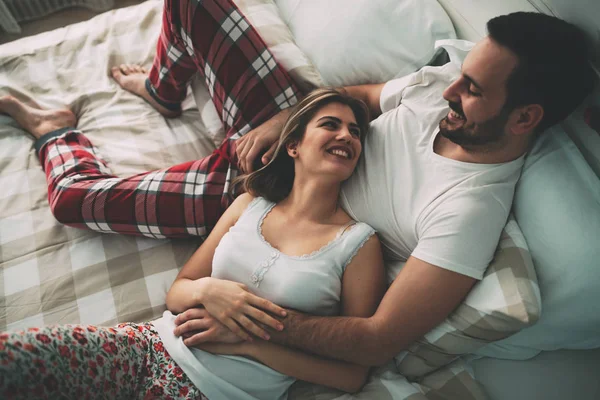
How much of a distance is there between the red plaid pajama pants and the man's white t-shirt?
0.34 metres

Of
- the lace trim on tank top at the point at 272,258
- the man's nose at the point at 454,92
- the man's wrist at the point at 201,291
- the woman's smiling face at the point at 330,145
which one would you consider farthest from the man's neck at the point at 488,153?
the man's wrist at the point at 201,291

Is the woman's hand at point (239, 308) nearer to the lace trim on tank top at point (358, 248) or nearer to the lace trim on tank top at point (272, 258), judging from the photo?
the lace trim on tank top at point (272, 258)

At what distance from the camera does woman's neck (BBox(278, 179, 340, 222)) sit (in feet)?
3.58

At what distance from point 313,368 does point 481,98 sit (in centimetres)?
72

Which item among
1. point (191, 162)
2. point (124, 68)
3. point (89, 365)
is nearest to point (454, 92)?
point (191, 162)

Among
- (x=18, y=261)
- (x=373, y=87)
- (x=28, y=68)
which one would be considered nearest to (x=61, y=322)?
(x=18, y=261)

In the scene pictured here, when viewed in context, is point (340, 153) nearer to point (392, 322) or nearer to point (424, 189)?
point (424, 189)

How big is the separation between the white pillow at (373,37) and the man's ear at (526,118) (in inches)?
16.5

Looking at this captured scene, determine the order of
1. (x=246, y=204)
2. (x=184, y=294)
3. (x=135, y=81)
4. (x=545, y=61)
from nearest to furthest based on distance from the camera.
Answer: (x=545, y=61) < (x=184, y=294) < (x=246, y=204) < (x=135, y=81)

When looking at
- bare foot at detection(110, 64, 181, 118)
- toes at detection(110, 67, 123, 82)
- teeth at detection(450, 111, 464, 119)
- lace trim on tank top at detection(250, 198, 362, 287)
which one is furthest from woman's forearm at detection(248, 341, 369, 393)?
toes at detection(110, 67, 123, 82)

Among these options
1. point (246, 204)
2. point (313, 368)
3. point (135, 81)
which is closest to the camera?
point (313, 368)

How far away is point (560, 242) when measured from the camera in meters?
0.87

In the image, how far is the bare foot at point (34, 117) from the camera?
1379 millimetres

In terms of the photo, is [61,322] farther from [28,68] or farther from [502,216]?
[502,216]
